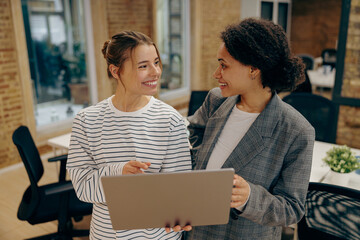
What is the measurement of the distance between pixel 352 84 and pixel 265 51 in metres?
3.04

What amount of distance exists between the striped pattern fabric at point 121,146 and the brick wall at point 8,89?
2.98m

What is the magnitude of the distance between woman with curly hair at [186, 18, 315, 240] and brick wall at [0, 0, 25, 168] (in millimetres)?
3305

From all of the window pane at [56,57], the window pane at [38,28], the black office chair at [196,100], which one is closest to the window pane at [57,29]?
the window pane at [56,57]

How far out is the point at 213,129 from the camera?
1363 millimetres

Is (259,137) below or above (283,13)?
below

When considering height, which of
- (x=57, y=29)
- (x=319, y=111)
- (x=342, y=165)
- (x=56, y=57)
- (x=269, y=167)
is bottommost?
(x=342, y=165)

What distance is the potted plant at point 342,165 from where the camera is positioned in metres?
1.92

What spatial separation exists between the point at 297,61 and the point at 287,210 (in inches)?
20.8

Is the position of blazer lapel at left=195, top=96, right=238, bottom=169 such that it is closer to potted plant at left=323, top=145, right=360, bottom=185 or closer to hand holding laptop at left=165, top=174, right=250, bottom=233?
hand holding laptop at left=165, top=174, right=250, bottom=233

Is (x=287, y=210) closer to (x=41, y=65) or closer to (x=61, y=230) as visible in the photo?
(x=61, y=230)

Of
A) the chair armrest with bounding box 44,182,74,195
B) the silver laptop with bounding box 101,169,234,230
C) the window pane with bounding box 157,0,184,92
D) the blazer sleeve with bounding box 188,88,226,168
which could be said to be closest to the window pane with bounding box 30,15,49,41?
the window pane with bounding box 157,0,184,92

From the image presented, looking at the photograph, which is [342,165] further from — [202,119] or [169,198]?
[169,198]

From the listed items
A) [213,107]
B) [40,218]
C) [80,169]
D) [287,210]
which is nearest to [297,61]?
[213,107]

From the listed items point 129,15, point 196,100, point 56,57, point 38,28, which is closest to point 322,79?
point 129,15
